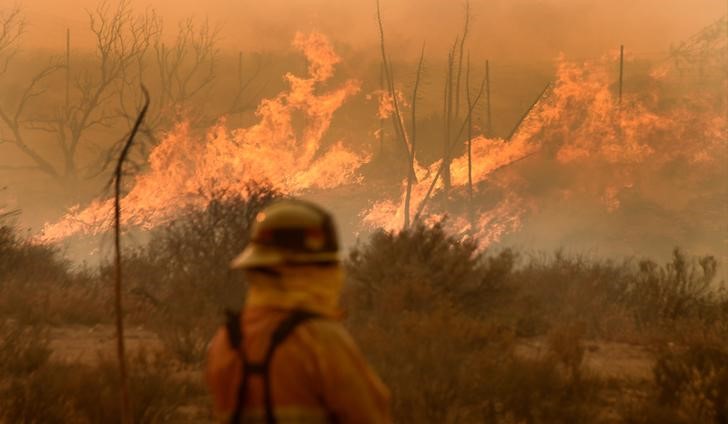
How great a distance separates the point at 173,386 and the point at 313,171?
100 ft

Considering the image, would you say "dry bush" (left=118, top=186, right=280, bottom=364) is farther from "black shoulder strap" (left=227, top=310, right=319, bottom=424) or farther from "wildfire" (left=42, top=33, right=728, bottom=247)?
"wildfire" (left=42, top=33, right=728, bottom=247)

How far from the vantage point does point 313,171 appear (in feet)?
127

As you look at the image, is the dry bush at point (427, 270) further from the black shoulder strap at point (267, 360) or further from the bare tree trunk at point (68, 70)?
the bare tree trunk at point (68, 70)

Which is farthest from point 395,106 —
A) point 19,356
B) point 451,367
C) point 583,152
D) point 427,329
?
point 451,367

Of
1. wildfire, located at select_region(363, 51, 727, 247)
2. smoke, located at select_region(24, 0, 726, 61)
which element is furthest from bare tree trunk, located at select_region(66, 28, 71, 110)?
wildfire, located at select_region(363, 51, 727, 247)

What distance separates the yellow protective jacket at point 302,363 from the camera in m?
3.07

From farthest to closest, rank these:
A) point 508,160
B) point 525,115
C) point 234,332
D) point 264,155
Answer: point 525,115 < point 508,160 < point 264,155 < point 234,332

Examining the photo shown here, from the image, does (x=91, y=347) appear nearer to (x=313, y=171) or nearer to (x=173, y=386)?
(x=173, y=386)

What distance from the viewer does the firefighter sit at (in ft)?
10.1

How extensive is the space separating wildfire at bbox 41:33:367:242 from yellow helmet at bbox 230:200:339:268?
28.4 meters

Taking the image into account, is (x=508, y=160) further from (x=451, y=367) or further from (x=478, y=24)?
(x=451, y=367)

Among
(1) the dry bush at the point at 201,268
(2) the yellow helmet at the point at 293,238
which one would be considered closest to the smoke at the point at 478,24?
(1) the dry bush at the point at 201,268

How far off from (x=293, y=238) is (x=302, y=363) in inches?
14.4

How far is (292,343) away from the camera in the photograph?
308 cm
